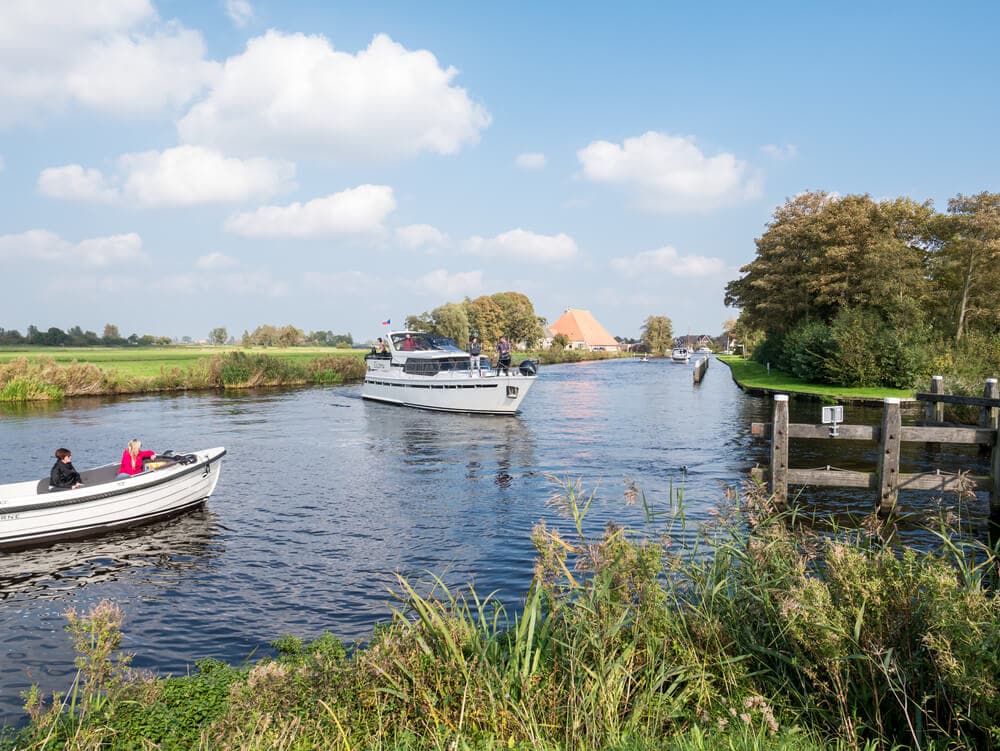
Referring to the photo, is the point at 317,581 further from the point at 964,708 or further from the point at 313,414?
the point at 313,414

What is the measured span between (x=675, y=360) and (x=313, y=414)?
3579 inches

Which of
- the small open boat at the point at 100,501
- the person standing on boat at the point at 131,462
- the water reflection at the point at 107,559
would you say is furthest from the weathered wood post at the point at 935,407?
the person standing on boat at the point at 131,462

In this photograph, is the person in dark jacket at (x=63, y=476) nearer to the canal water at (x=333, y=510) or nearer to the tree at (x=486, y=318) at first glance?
the canal water at (x=333, y=510)

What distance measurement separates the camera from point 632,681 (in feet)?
14.7

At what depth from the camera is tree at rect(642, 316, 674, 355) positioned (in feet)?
545

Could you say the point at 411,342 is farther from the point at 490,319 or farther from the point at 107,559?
the point at 490,319

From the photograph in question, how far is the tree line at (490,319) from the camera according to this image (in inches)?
4136

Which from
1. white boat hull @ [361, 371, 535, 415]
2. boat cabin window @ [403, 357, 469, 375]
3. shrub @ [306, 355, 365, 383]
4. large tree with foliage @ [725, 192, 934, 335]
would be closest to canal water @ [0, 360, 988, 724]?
white boat hull @ [361, 371, 535, 415]

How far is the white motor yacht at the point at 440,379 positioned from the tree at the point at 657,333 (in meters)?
135

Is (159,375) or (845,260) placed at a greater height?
(845,260)

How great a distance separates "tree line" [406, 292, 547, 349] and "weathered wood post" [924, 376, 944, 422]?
86.6 m

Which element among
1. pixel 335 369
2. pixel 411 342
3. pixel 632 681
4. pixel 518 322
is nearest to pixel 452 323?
pixel 518 322

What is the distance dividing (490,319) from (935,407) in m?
103

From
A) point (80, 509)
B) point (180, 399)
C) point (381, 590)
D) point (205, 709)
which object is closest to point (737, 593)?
point (205, 709)
